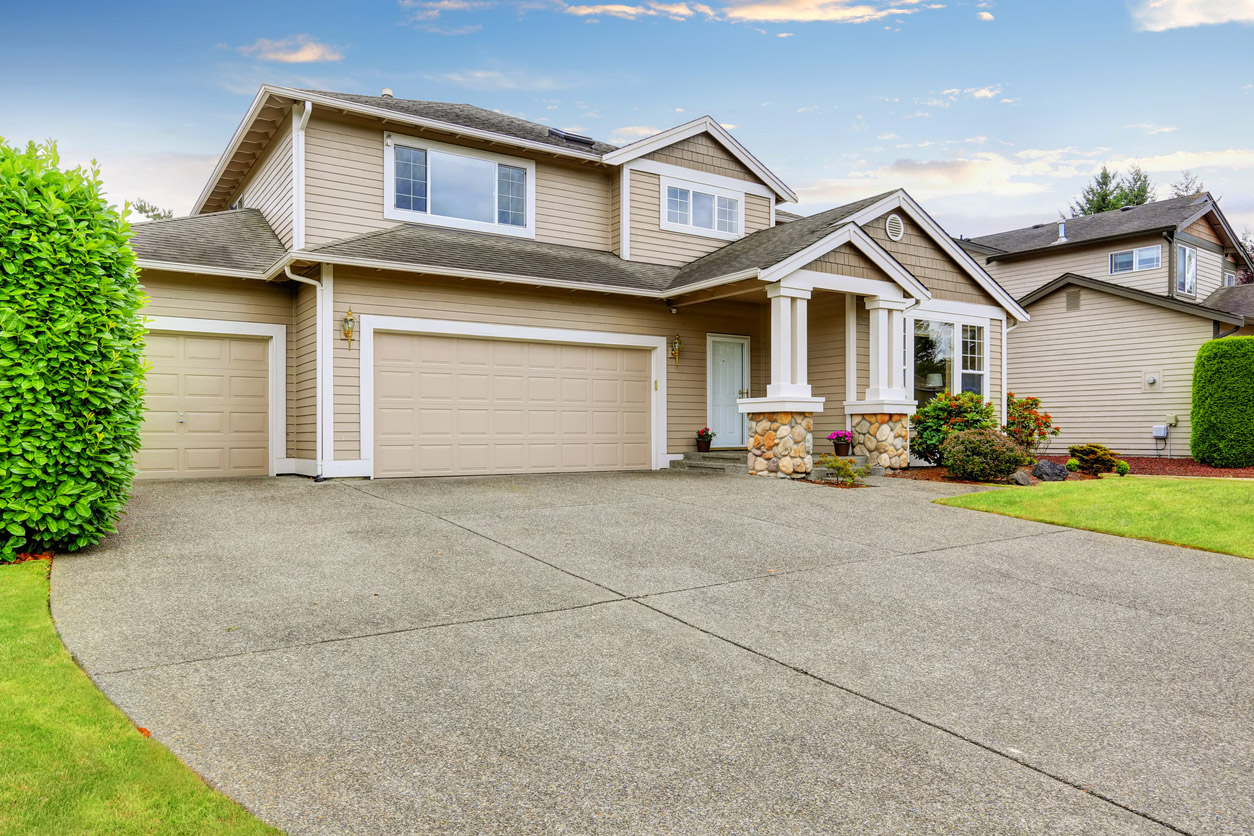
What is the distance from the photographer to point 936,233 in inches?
564

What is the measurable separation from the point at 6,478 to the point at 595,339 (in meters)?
8.44

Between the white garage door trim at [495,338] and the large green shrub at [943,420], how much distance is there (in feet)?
15.1

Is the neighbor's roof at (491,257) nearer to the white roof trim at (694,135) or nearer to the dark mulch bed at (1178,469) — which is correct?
the white roof trim at (694,135)

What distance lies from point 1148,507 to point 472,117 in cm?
1188

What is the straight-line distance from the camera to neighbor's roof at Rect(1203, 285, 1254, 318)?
18.7 meters

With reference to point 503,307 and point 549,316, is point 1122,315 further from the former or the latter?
point 503,307

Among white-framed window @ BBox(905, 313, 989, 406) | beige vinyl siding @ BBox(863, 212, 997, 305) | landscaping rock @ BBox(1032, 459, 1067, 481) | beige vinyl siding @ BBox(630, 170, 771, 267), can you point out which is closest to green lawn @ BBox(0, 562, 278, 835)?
beige vinyl siding @ BBox(630, 170, 771, 267)

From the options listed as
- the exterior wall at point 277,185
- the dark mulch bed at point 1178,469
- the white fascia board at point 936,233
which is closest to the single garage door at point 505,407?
the exterior wall at point 277,185

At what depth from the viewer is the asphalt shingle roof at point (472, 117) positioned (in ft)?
39.9

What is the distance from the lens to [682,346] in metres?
13.7

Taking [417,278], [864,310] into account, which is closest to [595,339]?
[417,278]

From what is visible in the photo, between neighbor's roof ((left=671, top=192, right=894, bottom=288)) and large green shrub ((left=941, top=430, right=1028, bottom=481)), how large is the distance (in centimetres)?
396

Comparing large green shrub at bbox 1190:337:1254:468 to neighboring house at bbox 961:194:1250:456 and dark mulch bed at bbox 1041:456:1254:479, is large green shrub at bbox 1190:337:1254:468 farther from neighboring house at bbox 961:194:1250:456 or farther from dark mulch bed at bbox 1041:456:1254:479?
neighboring house at bbox 961:194:1250:456

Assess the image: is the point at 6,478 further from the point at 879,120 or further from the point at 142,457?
the point at 879,120
